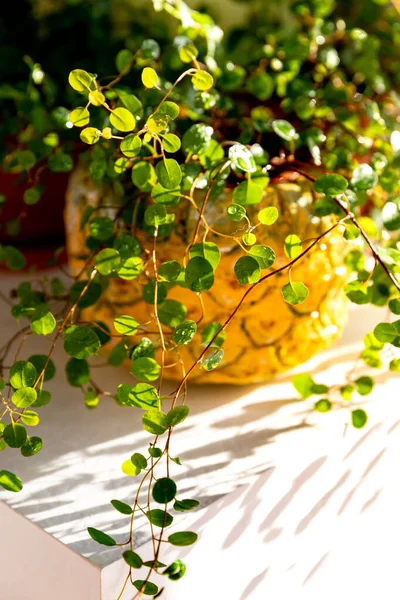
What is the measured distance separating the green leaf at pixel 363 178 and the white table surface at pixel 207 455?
0.19m

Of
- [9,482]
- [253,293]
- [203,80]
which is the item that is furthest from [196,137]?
[9,482]

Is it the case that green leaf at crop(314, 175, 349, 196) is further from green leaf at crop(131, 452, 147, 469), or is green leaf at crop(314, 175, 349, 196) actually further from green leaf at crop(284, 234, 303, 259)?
green leaf at crop(131, 452, 147, 469)

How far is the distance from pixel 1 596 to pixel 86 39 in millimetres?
662

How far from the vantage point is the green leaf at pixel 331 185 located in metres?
0.47

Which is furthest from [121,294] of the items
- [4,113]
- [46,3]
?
[46,3]

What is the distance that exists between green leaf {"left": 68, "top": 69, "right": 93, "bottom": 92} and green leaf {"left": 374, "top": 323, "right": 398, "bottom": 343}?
236 millimetres

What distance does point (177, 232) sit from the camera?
1.84 feet

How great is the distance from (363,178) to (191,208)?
0.13m

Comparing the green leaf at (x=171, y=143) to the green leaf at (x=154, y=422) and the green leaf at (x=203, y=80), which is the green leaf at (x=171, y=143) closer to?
the green leaf at (x=203, y=80)

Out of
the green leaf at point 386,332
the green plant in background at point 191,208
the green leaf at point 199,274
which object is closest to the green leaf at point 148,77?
the green plant in background at point 191,208

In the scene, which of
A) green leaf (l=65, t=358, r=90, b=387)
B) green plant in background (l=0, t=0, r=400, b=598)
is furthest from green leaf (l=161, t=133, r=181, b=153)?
green leaf (l=65, t=358, r=90, b=387)

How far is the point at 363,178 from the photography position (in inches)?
20.5

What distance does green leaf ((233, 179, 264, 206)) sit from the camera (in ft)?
Result: 1.50

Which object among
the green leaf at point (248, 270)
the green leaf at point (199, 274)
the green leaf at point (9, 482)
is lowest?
the green leaf at point (9, 482)
